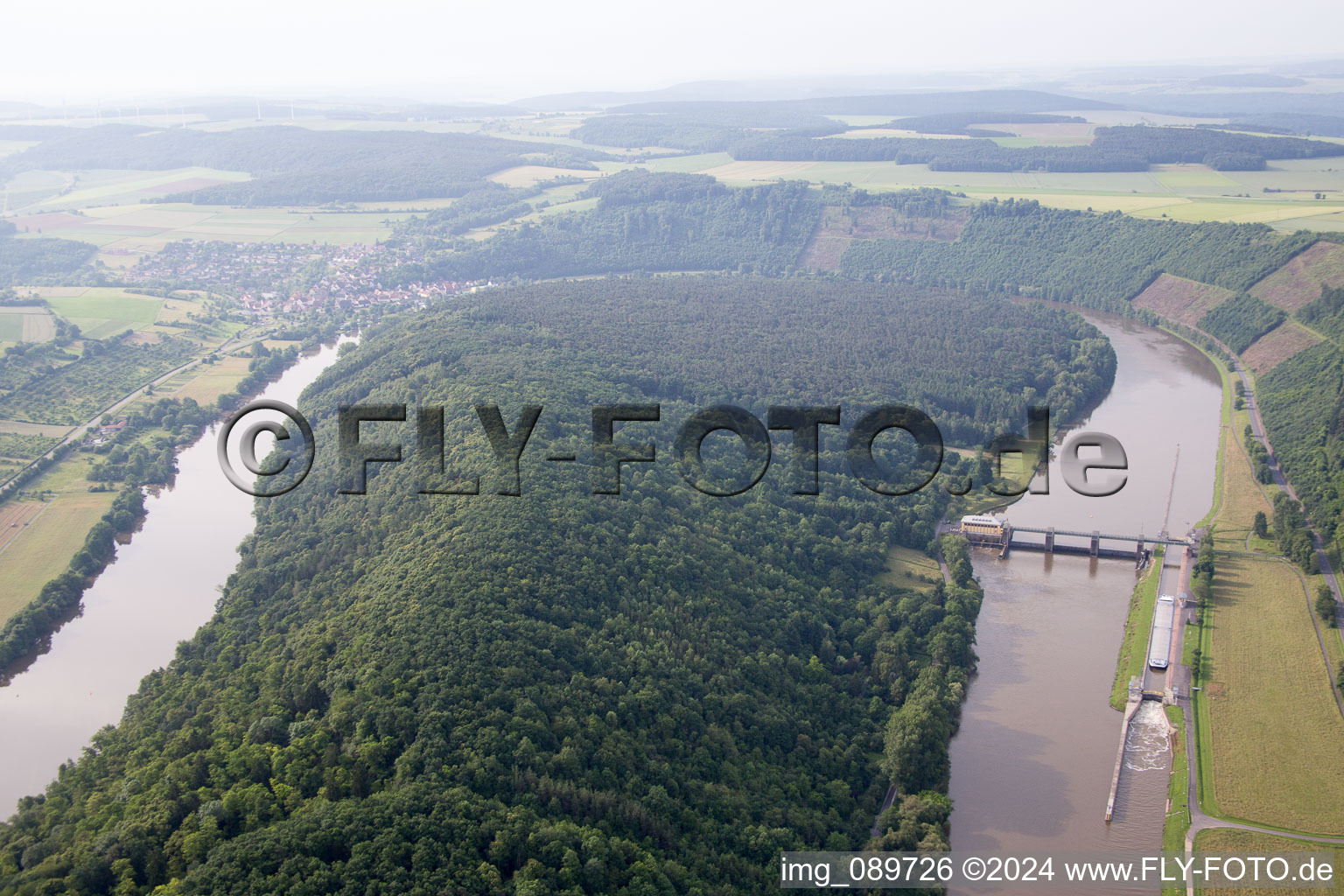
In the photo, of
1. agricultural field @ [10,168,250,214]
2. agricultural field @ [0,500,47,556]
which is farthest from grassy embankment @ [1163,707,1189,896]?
agricultural field @ [10,168,250,214]

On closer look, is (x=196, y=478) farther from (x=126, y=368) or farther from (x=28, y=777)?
(x=28, y=777)

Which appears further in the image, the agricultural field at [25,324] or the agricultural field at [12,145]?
the agricultural field at [12,145]

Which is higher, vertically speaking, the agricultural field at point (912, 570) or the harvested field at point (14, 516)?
the harvested field at point (14, 516)

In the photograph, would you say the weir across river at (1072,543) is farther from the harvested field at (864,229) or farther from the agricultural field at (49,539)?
the harvested field at (864,229)

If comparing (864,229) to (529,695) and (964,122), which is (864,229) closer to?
(964,122)

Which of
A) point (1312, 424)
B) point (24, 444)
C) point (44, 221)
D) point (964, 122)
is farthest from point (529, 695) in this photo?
point (964, 122)

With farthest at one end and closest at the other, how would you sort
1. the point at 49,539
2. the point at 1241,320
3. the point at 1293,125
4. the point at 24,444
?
the point at 1293,125 → the point at 1241,320 → the point at 24,444 → the point at 49,539

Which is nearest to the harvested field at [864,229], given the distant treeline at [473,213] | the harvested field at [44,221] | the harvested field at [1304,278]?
the harvested field at [1304,278]
